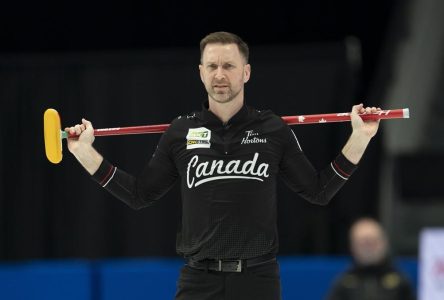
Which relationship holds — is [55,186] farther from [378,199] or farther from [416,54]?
[416,54]

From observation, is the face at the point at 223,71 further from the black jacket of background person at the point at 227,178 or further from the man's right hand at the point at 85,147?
the man's right hand at the point at 85,147

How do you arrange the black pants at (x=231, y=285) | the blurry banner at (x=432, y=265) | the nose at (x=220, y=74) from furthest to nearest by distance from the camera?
the blurry banner at (x=432, y=265) < the nose at (x=220, y=74) < the black pants at (x=231, y=285)

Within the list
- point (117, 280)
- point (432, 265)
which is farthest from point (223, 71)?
point (432, 265)

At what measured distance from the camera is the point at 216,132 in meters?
4.52

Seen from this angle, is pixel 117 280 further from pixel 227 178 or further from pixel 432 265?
pixel 227 178

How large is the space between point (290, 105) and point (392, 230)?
2246 millimetres

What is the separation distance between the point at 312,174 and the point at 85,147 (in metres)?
1.09

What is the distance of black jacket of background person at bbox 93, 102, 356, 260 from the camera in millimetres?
4359

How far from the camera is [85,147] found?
4648mm

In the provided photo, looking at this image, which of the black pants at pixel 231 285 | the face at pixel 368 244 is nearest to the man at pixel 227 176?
the black pants at pixel 231 285

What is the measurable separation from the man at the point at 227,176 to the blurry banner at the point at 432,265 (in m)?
3.40

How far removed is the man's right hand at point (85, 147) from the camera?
465 cm

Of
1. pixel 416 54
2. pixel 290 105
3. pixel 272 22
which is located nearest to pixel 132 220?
pixel 290 105

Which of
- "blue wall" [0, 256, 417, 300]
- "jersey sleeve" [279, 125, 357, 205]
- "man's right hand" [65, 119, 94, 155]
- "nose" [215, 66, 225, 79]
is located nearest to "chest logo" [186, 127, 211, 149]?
"nose" [215, 66, 225, 79]
